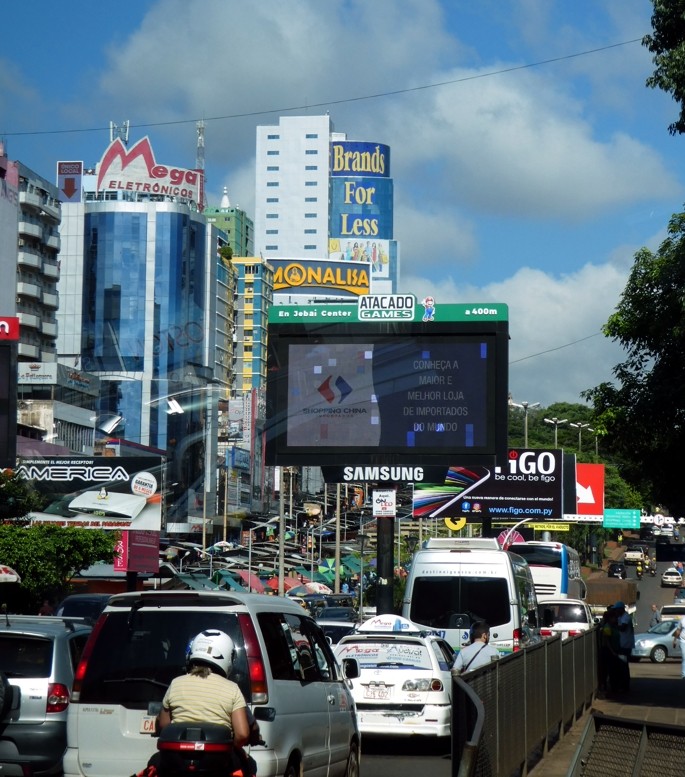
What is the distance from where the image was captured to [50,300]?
343 ft

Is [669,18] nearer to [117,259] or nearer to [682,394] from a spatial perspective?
[682,394]

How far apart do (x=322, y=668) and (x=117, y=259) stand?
353ft

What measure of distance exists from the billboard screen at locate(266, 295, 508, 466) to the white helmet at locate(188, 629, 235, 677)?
18182 mm

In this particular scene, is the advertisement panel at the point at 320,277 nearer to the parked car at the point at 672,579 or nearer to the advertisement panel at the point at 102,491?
the parked car at the point at 672,579

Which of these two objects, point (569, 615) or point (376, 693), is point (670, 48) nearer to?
point (376, 693)

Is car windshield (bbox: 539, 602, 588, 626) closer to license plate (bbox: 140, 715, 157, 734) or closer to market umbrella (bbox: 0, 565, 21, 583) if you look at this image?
market umbrella (bbox: 0, 565, 21, 583)

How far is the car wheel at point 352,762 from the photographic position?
11.5 meters

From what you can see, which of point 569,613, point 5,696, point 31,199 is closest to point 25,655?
point 5,696

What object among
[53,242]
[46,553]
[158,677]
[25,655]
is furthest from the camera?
[53,242]

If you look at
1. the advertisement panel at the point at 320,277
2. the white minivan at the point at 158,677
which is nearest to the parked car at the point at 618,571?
the white minivan at the point at 158,677

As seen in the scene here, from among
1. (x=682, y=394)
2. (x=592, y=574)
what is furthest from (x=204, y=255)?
(x=682, y=394)

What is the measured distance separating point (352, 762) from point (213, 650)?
415cm

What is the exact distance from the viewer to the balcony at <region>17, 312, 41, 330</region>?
10085 centimetres

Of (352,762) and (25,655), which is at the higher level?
(25,655)
